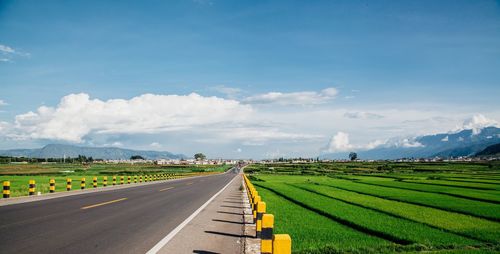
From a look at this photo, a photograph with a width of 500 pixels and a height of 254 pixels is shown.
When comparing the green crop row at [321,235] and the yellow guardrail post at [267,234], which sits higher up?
the yellow guardrail post at [267,234]

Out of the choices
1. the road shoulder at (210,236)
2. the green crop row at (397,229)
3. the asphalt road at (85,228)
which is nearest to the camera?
the asphalt road at (85,228)

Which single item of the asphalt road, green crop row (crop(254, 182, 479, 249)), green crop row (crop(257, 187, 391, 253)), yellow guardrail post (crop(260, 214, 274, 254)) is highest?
yellow guardrail post (crop(260, 214, 274, 254))

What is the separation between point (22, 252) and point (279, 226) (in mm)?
6969

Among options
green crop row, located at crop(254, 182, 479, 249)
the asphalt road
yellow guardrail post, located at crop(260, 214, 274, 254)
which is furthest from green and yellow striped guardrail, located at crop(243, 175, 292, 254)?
green crop row, located at crop(254, 182, 479, 249)

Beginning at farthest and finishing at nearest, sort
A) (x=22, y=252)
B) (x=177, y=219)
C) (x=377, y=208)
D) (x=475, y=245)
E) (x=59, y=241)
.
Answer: (x=377, y=208), (x=177, y=219), (x=475, y=245), (x=59, y=241), (x=22, y=252)

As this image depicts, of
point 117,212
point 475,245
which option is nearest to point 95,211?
point 117,212

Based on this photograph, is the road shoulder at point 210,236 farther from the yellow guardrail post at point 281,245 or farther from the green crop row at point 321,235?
the yellow guardrail post at point 281,245

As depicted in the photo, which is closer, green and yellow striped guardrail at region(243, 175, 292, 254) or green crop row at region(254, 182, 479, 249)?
green and yellow striped guardrail at region(243, 175, 292, 254)

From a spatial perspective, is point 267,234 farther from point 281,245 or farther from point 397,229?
point 397,229

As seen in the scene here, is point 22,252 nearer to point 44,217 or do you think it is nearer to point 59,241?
point 59,241

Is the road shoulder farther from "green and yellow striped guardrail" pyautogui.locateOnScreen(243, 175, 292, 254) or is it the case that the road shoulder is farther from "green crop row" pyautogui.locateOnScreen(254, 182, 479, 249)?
"green crop row" pyautogui.locateOnScreen(254, 182, 479, 249)

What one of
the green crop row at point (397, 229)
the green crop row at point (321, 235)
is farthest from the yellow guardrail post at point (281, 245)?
the green crop row at point (397, 229)

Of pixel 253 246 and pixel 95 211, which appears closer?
pixel 253 246

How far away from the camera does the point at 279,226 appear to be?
38.1ft
